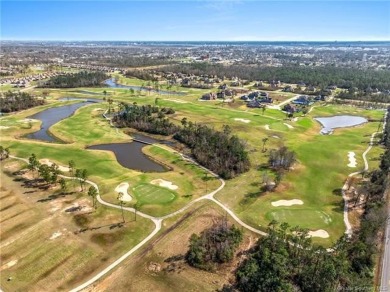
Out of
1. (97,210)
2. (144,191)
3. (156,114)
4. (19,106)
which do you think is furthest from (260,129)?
(19,106)

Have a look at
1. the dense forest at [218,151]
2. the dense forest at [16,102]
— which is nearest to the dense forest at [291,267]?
the dense forest at [218,151]

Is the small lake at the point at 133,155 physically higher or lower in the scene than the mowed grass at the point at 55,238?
higher

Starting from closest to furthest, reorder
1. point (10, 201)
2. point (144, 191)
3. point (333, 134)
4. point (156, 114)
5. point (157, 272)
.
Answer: point (157, 272), point (10, 201), point (144, 191), point (333, 134), point (156, 114)

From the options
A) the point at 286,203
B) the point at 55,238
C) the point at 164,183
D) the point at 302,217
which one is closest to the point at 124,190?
the point at 164,183

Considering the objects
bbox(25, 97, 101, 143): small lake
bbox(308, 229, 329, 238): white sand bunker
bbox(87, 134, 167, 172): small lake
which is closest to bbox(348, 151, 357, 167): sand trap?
bbox(308, 229, 329, 238): white sand bunker

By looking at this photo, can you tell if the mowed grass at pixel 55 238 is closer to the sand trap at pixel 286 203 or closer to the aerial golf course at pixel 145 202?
the aerial golf course at pixel 145 202

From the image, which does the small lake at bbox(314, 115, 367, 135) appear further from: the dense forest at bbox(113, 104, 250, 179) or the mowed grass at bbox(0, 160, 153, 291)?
the mowed grass at bbox(0, 160, 153, 291)

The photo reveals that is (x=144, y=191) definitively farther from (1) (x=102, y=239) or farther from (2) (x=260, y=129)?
(2) (x=260, y=129)

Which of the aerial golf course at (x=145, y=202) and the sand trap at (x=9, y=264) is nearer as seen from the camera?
the sand trap at (x=9, y=264)

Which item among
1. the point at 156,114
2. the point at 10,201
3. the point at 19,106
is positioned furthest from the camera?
the point at 19,106
